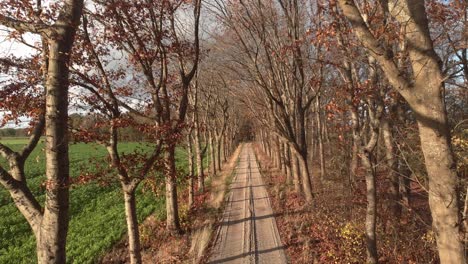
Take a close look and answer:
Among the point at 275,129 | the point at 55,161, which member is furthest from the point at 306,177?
the point at 55,161

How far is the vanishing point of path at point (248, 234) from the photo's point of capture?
860 centimetres

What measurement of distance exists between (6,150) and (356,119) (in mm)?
6962

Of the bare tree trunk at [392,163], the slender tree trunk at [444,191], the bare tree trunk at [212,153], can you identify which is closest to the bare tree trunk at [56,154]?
the slender tree trunk at [444,191]

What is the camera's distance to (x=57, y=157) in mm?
4133

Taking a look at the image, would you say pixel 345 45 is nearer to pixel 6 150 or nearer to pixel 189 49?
pixel 189 49

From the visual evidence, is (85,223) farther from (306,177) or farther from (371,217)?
(371,217)

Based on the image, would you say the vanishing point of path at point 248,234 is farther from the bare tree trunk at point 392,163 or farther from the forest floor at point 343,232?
the bare tree trunk at point 392,163

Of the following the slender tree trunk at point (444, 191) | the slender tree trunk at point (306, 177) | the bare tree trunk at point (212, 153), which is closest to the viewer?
the slender tree trunk at point (444, 191)

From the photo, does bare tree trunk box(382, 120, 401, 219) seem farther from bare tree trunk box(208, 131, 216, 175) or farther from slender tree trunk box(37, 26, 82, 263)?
bare tree trunk box(208, 131, 216, 175)

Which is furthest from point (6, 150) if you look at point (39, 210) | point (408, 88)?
point (408, 88)

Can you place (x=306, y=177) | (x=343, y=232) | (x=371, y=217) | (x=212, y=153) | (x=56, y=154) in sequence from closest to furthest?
(x=56, y=154)
(x=371, y=217)
(x=343, y=232)
(x=306, y=177)
(x=212, y=153)

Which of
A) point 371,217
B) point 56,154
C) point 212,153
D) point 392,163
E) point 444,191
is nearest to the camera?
point 444,191

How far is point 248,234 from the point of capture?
33.9 feet

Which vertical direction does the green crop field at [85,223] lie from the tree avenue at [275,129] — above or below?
below
